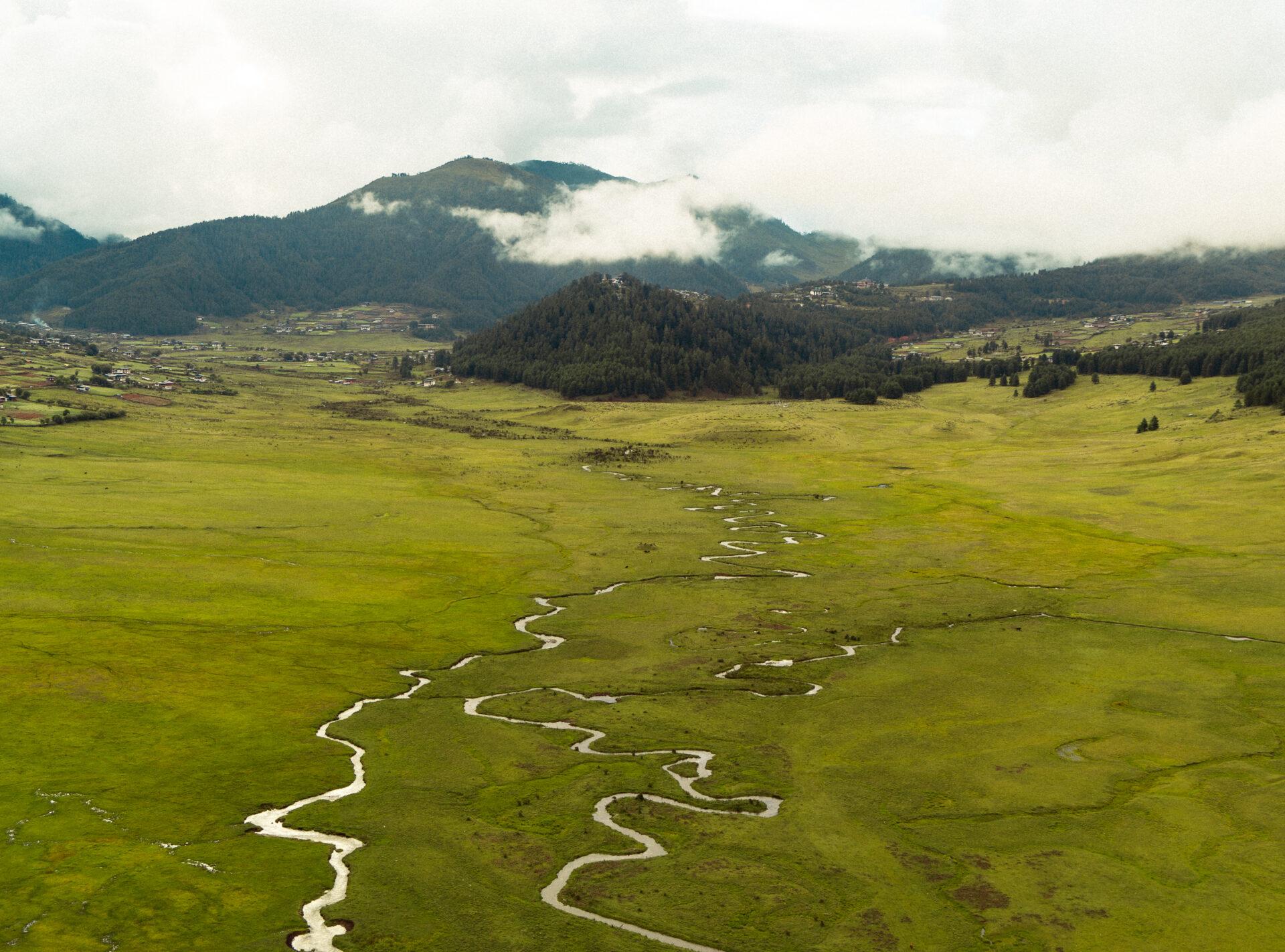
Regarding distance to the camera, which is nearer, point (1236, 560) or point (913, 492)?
point (1236, 560)

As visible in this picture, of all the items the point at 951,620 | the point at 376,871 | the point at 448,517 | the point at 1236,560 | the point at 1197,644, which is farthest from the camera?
the point at 448,517

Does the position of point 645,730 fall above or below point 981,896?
below

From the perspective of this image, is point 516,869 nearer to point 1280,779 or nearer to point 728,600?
point 1280,779

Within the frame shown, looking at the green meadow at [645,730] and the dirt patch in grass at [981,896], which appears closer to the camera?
the green meadow at [645,730]

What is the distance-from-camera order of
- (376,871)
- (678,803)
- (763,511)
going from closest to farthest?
(376,871), (678,803), (763,511)

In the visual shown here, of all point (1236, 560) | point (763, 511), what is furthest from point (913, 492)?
point (1236, 560)

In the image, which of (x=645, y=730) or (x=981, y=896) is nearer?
(x=981, y=896)

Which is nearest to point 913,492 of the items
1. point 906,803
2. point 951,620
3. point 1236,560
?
point 1236,560

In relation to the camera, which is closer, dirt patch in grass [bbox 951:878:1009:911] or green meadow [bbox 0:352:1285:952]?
green meadow [bbox 0:352:1285:952]
